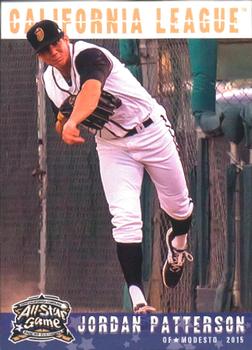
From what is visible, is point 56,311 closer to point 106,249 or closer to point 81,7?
point 106,249

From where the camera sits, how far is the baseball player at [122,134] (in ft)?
33.8

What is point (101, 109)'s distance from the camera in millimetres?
10305

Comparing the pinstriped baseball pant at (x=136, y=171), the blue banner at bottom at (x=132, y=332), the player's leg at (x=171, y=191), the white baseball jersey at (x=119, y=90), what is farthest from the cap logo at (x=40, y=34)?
the blue banner at bottom at (x=132, y=332)

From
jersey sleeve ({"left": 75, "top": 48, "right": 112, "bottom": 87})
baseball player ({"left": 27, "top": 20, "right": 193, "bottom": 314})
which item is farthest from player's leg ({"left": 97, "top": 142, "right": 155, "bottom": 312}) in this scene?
jersey sleeve ({"left": 75, "top": 48, "right": 112, "bottom": 87})

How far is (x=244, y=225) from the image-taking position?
1045 cm

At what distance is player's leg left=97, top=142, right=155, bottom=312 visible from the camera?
10398 millimetres

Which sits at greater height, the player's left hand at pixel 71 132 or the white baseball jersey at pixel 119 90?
the white baseball jersey at pixel 119 90

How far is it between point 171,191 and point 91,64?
0.76m

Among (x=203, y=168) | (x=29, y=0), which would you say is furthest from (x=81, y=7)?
(x=203, y=168)

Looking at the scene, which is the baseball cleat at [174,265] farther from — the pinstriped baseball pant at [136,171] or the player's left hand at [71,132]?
the player's left hand at [71,132]

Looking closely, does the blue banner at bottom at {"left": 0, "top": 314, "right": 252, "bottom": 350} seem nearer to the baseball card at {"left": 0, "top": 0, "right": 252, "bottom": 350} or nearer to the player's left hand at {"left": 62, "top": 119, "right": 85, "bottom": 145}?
the baseball card at {"left": 0, "top": 0, "right": 252, "bottom": 350}

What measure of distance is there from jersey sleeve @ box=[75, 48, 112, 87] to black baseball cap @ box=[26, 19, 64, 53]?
0.49 feet

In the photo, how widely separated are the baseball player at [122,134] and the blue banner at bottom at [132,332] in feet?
0.35

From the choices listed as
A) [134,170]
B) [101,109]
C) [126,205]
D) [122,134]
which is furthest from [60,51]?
[126,205]
